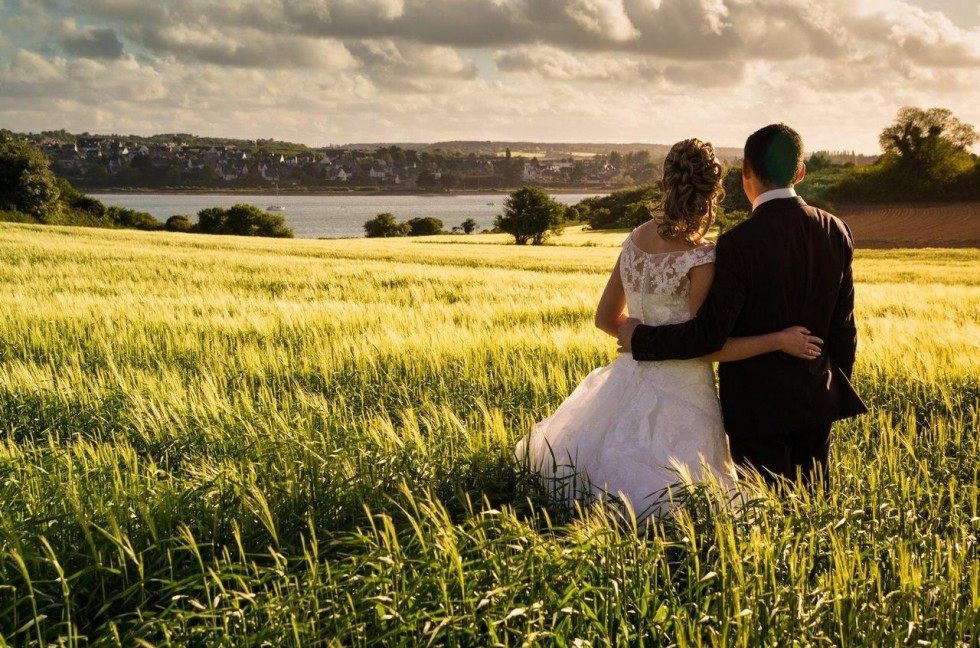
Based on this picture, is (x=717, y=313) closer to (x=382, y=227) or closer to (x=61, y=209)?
(x=61, y=209)

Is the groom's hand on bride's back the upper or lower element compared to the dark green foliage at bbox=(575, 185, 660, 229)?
lower

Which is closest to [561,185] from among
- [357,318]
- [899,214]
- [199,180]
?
[199,180]

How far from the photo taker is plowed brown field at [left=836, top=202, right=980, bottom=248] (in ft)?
183

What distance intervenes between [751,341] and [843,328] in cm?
56

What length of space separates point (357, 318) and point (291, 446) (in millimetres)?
5343

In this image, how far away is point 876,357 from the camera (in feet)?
20.6

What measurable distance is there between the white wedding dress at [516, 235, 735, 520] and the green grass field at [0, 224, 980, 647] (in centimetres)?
26

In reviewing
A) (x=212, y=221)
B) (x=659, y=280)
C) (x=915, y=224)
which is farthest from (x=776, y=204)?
(x=212, y=221)

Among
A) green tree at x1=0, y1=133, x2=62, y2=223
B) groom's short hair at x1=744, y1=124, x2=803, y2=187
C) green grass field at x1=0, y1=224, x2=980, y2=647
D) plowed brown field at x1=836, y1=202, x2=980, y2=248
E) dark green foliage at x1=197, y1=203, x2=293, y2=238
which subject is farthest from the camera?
dark green foliage at x1=197, y1=203, x2=293, y2=238

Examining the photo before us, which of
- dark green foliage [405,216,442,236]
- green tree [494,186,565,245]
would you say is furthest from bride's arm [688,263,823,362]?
dark green foliage [405,216,442,236]

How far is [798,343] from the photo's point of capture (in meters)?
3.27

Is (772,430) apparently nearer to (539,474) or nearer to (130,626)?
(539,474)

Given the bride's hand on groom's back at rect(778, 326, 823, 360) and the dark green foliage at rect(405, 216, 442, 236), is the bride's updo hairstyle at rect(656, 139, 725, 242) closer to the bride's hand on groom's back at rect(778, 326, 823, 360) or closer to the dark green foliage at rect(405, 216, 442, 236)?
the bride's hand on groom's back at rect(778, 326, 823, 360)

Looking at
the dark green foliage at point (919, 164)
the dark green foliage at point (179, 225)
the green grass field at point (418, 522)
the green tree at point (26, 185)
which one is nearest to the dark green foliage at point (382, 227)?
the dark green foliage at point (179, 225)
